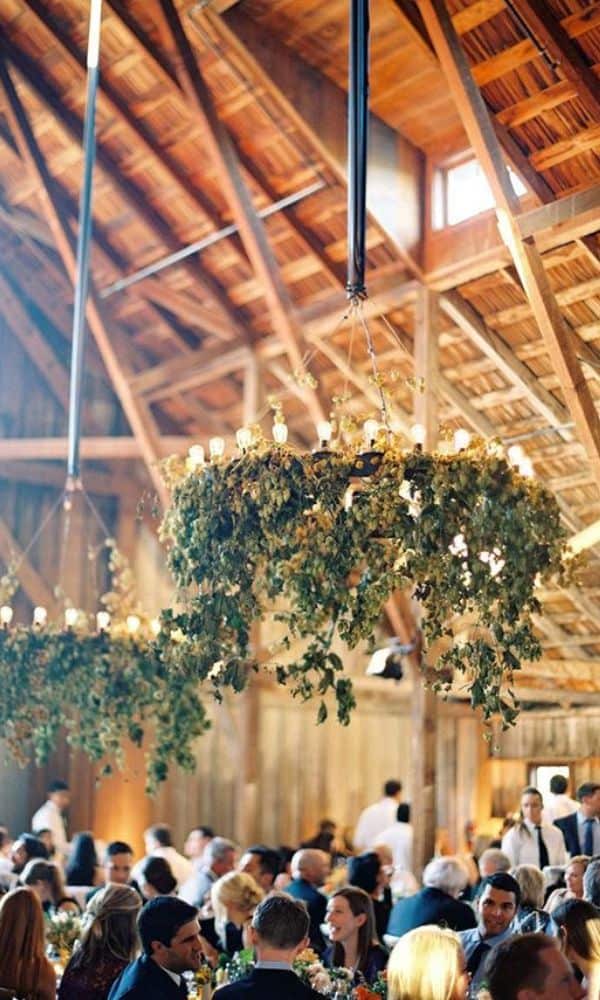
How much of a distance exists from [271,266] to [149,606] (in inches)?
232

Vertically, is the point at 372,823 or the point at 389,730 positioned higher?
the point at 389,730

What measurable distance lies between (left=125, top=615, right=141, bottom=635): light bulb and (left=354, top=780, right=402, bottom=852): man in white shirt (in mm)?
3911

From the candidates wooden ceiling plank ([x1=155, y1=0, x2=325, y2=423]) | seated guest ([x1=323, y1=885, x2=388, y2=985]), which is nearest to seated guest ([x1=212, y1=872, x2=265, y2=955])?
seated guest ([x1=323, y1=885, x2=388, y2=985])

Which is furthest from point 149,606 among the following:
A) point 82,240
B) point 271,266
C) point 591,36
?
point 591,36

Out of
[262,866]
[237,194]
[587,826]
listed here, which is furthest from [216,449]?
[237,194]

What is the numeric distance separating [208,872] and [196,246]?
20.0ft

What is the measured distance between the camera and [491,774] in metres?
15.9

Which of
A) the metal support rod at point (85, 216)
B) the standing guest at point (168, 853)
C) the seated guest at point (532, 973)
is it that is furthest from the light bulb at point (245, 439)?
the standing guest at point (168, 853)

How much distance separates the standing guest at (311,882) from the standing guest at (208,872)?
87 centimetres

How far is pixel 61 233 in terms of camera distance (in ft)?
39.3

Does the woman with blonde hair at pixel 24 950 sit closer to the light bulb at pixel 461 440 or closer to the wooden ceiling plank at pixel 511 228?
the light bulb at pixel 461 440

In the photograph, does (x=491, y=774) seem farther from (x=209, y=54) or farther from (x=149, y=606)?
(x=209, y=54)

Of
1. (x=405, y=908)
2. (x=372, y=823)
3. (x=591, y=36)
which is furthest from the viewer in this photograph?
(x=372, y=823)

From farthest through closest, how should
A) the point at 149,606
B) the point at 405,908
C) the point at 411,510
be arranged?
the point at 149,606, the point at 405,908, the point at 411,510
